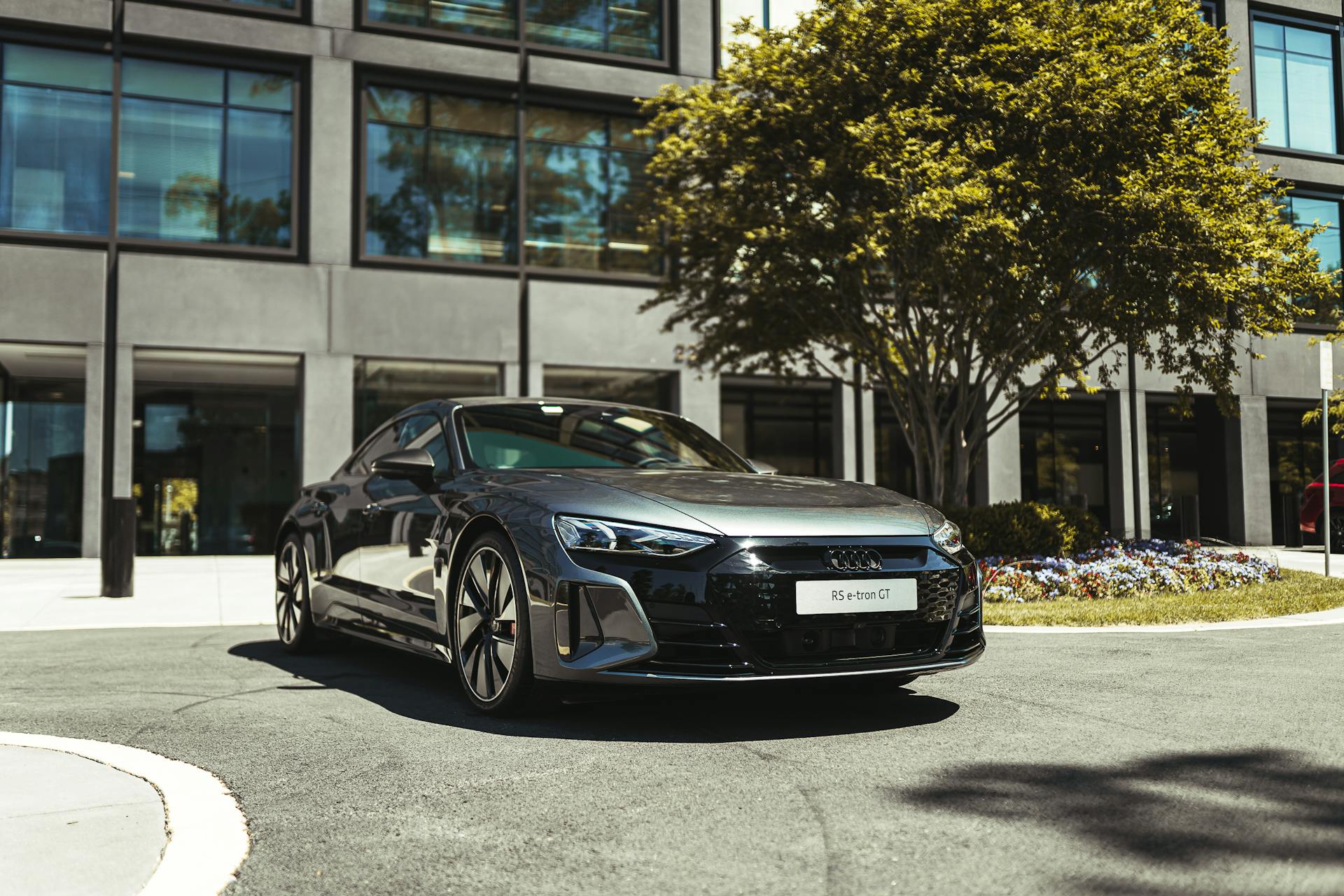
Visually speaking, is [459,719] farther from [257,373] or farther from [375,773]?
[257,373]

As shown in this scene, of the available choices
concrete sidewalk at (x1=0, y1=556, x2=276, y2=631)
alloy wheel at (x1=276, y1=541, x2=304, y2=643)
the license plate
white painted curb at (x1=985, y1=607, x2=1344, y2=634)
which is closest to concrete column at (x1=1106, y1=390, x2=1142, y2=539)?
white painted curb at (x1=985, y1=607, x2=1344, y2=634)

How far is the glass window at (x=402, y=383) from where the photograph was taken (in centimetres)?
2059

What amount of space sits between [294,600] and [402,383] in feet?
45.3

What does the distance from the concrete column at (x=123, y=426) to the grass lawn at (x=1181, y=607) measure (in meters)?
14.0

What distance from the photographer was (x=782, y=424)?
2392 centimetres

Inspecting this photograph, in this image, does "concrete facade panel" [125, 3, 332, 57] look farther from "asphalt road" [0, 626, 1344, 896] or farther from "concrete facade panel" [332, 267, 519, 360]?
"asphalt road" [0, 626, 1344, 896]

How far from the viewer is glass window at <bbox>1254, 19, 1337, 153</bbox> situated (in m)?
27.1

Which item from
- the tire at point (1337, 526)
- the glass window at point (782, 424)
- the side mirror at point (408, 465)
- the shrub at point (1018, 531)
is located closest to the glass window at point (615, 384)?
the glass window at point (782, 424)

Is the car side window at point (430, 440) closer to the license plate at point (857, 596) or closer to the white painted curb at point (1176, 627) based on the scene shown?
the license plate at point (857, 596)

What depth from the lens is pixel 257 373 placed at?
21156 millimetres

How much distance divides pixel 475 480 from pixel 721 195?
27.3ft

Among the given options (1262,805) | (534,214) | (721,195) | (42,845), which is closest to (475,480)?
(42,845)

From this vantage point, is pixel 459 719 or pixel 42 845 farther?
pixel 459 719

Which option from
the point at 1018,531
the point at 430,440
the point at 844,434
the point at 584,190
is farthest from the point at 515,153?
the point at 430,440
